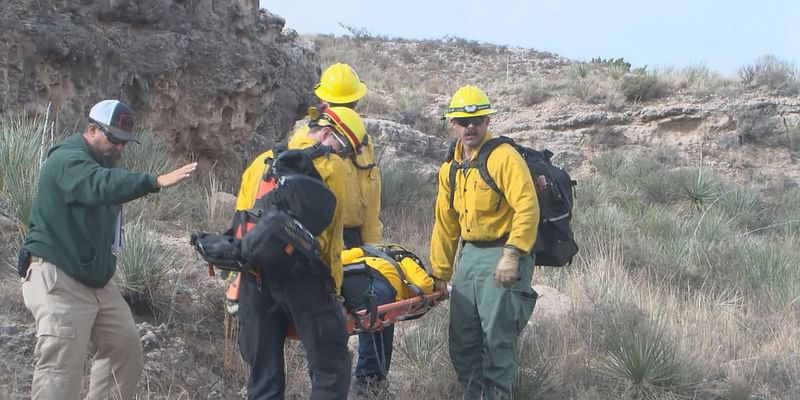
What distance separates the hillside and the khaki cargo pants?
0.61m

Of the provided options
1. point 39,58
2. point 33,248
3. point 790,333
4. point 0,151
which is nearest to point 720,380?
point 790,333

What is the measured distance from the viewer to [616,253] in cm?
948

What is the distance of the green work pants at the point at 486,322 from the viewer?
4965mm

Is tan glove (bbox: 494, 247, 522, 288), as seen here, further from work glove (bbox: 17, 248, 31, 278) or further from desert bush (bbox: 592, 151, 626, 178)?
desert bush (bbox: 592, 151, 626, 178)

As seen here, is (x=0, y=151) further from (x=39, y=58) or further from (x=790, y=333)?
(x=790, y=333)

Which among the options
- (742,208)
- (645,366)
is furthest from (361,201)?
(742,208)

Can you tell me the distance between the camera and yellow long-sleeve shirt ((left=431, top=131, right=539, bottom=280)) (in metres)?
4.82

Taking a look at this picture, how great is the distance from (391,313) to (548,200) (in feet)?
3.94

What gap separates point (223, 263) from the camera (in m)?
3.83

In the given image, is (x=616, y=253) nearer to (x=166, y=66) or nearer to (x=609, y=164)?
(x=166, y=66)

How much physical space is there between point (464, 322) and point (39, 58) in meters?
5.06

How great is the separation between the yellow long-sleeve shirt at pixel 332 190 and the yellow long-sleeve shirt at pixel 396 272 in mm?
638

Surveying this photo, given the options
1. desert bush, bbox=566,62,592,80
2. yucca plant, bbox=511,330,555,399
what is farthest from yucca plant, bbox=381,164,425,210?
desert bush, bbox=566,62,592,80

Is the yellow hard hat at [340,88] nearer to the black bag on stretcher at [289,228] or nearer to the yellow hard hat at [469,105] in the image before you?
the yellow hard hat at [469,105]
